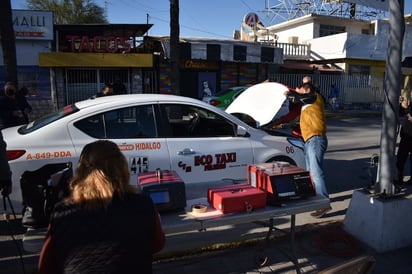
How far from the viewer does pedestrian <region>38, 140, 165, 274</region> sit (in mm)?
→ 1767

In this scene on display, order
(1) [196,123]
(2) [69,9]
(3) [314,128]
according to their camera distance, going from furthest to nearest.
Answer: (2) [69,9]
(1) [196,123]
(3) [314,128]

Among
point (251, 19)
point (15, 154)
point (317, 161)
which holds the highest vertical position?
point (251, 19)

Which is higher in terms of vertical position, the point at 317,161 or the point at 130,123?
the point at 130,123

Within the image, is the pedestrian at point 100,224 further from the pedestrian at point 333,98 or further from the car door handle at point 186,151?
the pedestrian at point 333,98

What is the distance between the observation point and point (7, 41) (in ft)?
34.0

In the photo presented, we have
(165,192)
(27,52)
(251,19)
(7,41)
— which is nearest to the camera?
(165,192)

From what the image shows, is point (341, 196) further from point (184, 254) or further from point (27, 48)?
point (27, 48)

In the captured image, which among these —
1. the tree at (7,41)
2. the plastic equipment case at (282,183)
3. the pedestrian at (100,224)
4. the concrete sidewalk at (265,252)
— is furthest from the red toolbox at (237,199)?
the tree at (7,41)

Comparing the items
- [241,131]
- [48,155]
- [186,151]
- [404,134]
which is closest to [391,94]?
A: [241,131]

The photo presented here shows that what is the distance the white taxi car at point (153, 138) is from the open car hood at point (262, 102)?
275 millimetres

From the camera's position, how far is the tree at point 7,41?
400 inches

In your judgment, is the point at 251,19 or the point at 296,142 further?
the point at 251,19

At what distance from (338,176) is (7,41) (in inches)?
368

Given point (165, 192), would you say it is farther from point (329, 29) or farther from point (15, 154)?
point (329, 29)
